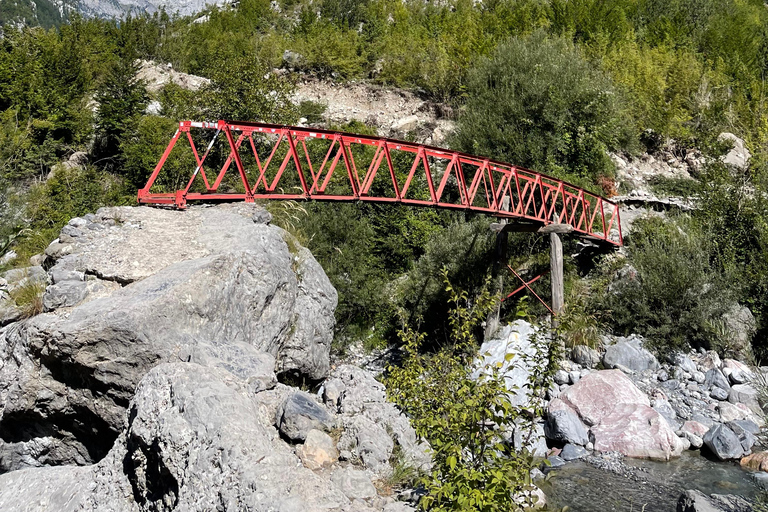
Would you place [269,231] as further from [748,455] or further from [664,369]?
[664,369]

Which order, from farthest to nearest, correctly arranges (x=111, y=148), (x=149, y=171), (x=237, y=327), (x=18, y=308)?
(x=111, y=148), (x=149, y=171), (x=237, y=327), (x=18, y=308)

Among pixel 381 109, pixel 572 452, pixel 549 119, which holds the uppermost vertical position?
pixel 549 119

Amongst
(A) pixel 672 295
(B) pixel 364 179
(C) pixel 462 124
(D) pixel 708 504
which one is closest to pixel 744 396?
(A) pixel 672 295

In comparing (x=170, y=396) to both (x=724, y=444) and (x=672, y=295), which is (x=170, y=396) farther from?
(x=672, y=295)

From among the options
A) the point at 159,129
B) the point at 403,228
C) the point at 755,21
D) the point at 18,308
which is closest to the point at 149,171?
the point at 159,129

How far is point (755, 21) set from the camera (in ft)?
159

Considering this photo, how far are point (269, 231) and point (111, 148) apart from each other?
21.6m

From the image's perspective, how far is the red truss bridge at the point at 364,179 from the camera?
11508 mm

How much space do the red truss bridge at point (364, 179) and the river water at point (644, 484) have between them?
6794 mm

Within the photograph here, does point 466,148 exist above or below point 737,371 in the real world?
above

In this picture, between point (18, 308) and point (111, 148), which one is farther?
point (111, 148)

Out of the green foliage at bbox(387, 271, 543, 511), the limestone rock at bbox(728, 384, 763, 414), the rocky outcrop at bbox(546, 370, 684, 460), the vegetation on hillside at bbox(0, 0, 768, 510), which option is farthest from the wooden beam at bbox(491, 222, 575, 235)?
the green foliage at bbox(387, 271, 543, 511)

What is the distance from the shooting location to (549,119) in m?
25.1

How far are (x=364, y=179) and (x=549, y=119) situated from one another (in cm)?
1029
